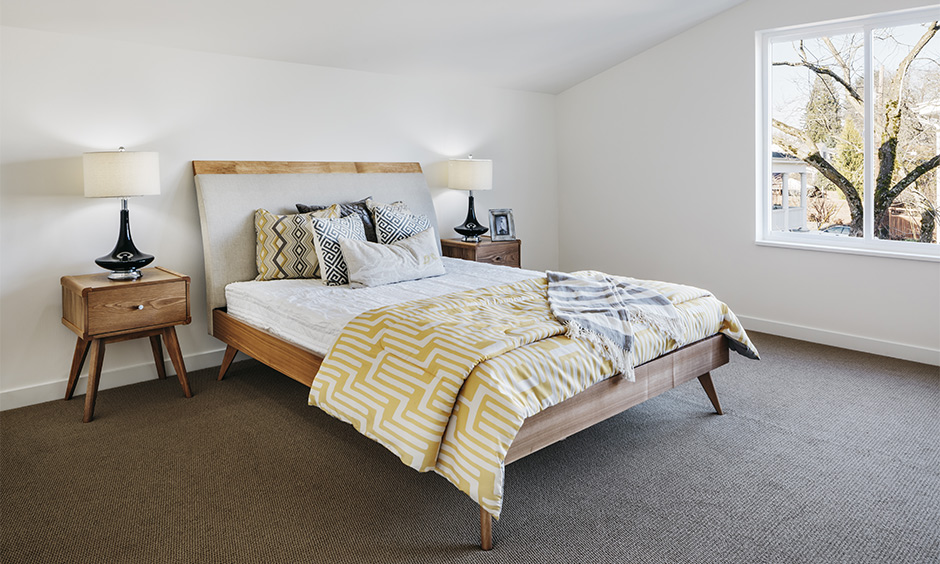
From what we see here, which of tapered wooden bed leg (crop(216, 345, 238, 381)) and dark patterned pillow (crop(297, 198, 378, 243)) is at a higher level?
dark patterned pillow (crop(297, 198, 378, 243))

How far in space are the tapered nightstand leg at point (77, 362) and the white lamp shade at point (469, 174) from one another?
2667 millimetres

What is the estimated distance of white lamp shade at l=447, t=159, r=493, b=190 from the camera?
15.7 ft

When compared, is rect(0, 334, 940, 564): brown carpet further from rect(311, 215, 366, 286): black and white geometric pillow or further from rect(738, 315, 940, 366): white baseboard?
rect(311, 215, 366, 286): black and white geometric pillow

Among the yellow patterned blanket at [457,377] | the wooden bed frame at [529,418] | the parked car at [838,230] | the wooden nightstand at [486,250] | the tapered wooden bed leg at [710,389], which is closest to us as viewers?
the yellow patterned blanket at [457,377]

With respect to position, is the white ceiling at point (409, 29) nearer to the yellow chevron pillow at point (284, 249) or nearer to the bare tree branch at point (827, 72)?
the bare tree branch at point (827, 72)

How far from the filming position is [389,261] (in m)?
3.49

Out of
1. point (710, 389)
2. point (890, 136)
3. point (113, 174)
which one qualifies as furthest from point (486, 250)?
point (890, 136)

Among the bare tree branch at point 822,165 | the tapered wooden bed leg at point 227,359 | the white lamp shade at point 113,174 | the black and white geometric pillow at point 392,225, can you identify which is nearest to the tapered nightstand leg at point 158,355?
the tapered wooden bed leg at point 227,359

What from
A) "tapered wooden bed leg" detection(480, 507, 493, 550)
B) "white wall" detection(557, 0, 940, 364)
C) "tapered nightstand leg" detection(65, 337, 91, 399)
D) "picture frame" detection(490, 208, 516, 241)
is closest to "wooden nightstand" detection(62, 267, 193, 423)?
"tapered nightstand leg" detection(65, 337, 91, 399)

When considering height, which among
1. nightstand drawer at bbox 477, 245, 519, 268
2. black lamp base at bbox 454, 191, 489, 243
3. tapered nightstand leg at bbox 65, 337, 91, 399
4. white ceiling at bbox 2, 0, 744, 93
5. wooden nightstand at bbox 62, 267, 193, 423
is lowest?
tapered nightstand leg at bbox 65, 337, 91, 399

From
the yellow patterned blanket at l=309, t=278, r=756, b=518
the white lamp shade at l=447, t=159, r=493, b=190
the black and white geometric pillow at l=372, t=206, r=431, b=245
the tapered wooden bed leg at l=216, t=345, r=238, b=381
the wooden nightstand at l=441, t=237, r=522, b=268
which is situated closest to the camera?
the yellow patterned blanket at l=309, t=278, r=756, b=518

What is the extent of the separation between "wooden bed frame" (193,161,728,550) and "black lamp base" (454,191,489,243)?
0.27m

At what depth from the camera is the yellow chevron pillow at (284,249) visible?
3.70m

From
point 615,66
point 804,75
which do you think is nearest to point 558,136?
point 615,66
